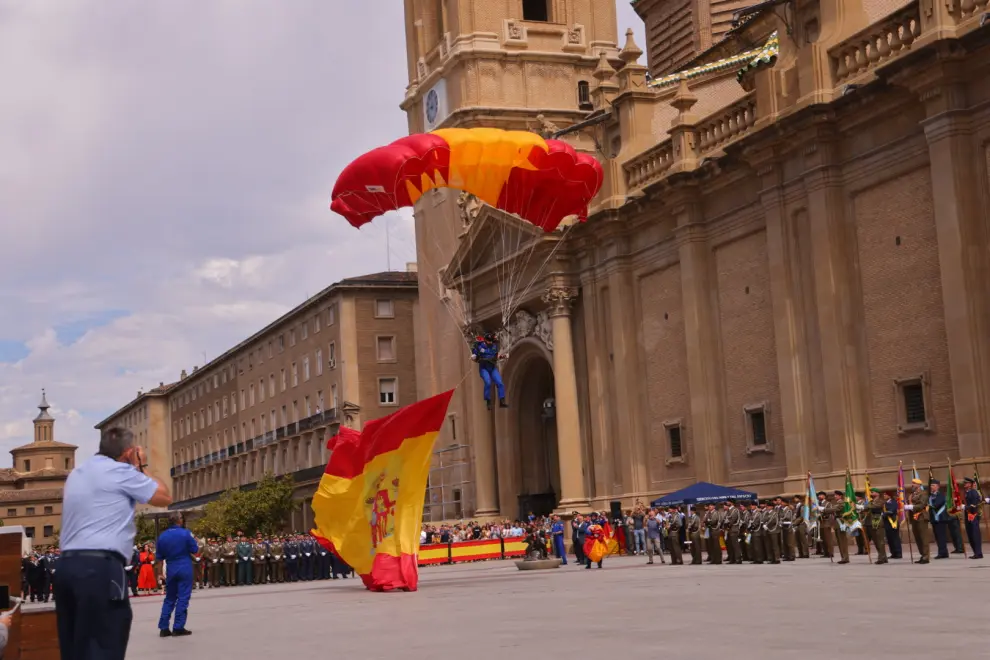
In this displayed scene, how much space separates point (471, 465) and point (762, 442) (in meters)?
21.6

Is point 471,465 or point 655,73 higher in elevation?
point 655,73

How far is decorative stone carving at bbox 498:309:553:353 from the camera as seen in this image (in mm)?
46125

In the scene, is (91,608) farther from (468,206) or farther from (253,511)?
(253,511)

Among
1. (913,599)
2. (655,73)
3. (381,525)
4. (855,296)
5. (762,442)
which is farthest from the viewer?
(655,73)

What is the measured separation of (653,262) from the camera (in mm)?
41125

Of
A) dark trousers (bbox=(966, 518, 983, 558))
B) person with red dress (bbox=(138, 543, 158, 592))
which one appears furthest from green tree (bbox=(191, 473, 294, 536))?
dark trousers (bbox=(966, 518, 983, 558))

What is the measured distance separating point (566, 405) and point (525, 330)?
4.69m

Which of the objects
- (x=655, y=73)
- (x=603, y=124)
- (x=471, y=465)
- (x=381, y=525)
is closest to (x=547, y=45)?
(x=655, y=73)

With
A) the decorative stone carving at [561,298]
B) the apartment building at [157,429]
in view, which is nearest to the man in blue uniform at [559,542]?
the decorative stone carving at [561,298]

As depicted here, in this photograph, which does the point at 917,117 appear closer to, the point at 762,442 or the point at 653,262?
the point at 762,442

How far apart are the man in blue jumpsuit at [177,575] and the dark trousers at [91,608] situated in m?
10.4

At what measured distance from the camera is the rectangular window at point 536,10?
192 ft

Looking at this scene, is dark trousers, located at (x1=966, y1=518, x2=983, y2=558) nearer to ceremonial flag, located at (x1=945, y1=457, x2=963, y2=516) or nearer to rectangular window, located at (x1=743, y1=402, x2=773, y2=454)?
ceremonial flag, located at (x1=945, y1=457, x2=963, y2=516)

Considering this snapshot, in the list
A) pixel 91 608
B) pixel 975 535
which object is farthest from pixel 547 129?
pixel 91 608
